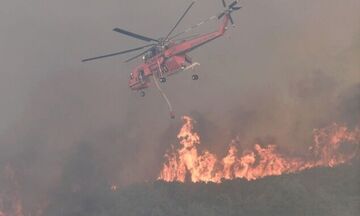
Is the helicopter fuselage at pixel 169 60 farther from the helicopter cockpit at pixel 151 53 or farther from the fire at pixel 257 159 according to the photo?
the fire at pixel 257 159

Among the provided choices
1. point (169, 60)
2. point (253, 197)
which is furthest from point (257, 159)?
point (169, 60)

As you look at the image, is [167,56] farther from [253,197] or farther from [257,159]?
[257,159]

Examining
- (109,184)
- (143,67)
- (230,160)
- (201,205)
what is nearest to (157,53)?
(143,67)

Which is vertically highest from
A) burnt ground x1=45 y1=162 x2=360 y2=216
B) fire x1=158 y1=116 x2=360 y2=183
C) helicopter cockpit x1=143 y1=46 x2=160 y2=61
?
helicopter cockpit x1=143 y1=46 x2=160 y2=61

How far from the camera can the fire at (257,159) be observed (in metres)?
99.9

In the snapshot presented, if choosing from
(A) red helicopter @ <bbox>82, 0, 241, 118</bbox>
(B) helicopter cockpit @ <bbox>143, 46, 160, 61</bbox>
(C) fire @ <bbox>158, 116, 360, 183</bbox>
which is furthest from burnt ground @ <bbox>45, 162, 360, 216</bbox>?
(B) helicopter cockpit @ <bbox>143, 46, 160, 61</bbox>

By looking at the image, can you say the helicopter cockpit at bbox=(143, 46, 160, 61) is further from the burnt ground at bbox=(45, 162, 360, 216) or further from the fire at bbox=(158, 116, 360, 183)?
Answer: the fire at bbox=(158, 116, 360, 183)

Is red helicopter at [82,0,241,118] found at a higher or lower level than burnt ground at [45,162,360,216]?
higher

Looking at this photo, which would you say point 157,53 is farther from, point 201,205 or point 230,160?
point 230,160

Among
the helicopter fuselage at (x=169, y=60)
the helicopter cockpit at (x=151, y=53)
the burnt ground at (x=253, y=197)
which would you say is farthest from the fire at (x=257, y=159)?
the helicopter cockpit at (x=151, y=53)

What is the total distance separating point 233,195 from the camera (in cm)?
8825

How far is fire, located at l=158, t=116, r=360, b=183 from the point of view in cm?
9988

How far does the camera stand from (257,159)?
4082 inches

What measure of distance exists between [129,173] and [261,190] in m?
38.1
